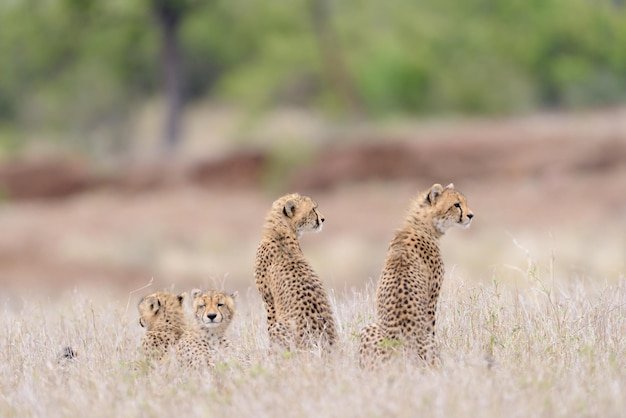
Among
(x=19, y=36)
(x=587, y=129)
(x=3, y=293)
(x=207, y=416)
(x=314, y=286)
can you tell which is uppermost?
(x=19, y=36)

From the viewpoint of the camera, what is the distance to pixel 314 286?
7121 millimetres

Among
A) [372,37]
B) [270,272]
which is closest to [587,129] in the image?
[372,37]

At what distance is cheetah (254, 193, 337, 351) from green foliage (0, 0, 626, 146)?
88.8ft

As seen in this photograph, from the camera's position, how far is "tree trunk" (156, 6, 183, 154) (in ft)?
121

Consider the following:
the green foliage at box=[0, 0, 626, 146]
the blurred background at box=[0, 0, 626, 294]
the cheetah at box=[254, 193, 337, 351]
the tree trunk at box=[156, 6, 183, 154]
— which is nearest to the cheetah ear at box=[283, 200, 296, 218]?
the cheetah at box=[254, 193, 337, 351]

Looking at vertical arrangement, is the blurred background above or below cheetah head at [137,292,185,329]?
above

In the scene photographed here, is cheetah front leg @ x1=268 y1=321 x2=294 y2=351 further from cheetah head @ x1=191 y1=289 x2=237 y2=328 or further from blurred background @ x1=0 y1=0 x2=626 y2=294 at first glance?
blurred background @ x1=0 y1=0 x2=626 y2=294

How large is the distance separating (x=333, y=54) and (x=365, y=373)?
30.5m

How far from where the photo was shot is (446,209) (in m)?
7.26

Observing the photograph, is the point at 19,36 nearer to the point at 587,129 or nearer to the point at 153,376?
the point at 587,129

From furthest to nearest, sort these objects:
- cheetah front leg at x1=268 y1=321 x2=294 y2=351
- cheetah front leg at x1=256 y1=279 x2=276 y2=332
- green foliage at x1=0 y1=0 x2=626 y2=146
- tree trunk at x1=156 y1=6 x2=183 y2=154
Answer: tree trunk at x1=156 y1=6 x2=183 y2=154
green foliage at x1=0 y1=0 x2=626 y2=146
cheetah front leg at x1=256 y1=279 x2=276 y2=332
cheetah front leg at x1=268 y1=321 x2=294 y2=351

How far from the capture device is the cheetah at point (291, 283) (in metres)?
6.99

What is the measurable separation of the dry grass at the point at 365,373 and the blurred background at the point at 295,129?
40.5 ft

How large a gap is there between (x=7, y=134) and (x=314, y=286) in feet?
108
